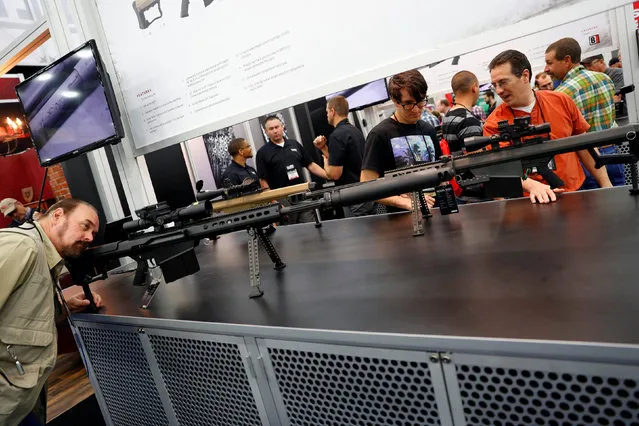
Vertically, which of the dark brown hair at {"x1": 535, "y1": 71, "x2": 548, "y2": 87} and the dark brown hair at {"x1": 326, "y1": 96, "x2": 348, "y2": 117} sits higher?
the dark brown hair at {"x1": 326, "y1": 96, "x2": 348, "y2": 117}

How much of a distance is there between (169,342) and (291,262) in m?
0.55

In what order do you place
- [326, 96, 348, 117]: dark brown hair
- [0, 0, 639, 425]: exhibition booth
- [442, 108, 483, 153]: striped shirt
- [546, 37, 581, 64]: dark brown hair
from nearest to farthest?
[0, 0, 639, 425]: exhibition booth, [442, 108, 483, 153]: striped shirt, [546, 37, 581, 64]: dark brown hair, [326, 96, 348, 117]: dark brown hair

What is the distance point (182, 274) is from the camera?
1.58 meters

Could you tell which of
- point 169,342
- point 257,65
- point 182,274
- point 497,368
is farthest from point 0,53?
point 497,368

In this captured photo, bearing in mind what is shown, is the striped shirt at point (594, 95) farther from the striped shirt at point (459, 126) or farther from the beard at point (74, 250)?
the beard at point (74, 250)

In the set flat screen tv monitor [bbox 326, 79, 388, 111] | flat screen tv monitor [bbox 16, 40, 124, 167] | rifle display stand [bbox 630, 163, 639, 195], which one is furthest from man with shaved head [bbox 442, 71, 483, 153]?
flat screen tv monitor [bbox 16, 40, 124, 167]

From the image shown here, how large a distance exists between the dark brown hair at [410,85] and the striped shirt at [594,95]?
1344 mm

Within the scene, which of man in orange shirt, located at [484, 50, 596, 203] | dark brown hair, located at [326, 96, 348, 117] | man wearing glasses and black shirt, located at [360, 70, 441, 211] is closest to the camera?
man in orange shirt, located at [484, 50, 596, 203]

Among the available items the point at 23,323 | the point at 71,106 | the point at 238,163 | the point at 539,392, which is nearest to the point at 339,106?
the point at 238,163

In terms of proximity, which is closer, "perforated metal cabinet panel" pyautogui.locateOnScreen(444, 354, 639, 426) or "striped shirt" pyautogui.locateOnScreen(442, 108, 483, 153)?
"perforated metal cabinet panel" pyautogui.locateOnScreen(444, 354, 639, 426)

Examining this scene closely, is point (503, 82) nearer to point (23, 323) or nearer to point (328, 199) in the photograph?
point (328, 199)

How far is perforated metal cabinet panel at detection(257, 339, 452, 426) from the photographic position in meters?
0.83

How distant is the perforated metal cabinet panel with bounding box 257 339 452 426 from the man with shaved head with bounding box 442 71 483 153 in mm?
1887

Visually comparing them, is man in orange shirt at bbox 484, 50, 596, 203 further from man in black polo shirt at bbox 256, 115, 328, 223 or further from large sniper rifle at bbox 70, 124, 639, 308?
man in black polo shirt at bbox 256, 115, 328, 223
